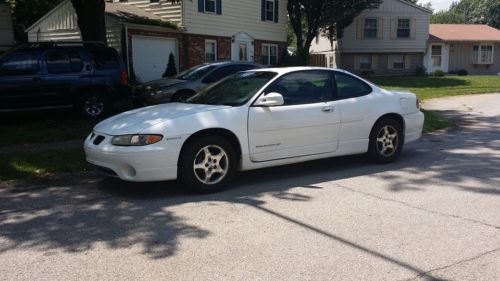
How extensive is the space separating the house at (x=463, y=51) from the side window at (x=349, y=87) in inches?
1364

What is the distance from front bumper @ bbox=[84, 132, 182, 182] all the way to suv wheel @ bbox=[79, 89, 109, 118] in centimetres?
616

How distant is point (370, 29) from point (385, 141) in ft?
103

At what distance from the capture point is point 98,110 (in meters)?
12.0

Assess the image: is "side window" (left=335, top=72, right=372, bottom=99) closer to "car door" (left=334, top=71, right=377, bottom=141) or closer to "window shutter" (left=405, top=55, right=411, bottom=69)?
"car door" (left=334, top=71, right=377, bottom=141)

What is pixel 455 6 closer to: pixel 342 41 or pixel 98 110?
pixel 342 41

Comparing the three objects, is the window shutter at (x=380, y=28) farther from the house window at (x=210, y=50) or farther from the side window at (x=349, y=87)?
the side window at (x=349, y=87)

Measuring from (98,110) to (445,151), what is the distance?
25.0 ft

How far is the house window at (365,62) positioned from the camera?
38.2m

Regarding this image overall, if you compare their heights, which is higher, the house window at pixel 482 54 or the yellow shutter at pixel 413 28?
the yellow shutter at pixel 413 28

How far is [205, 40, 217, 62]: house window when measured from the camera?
79.4 feet

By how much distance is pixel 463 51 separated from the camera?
42.2 metres

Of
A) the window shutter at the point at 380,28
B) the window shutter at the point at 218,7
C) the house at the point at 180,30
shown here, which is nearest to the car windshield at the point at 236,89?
the house at the point at 180,30

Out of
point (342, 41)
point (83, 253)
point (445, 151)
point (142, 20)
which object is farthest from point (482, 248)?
point (342, 41)

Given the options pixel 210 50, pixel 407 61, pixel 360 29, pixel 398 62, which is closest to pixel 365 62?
pixel 360 29
